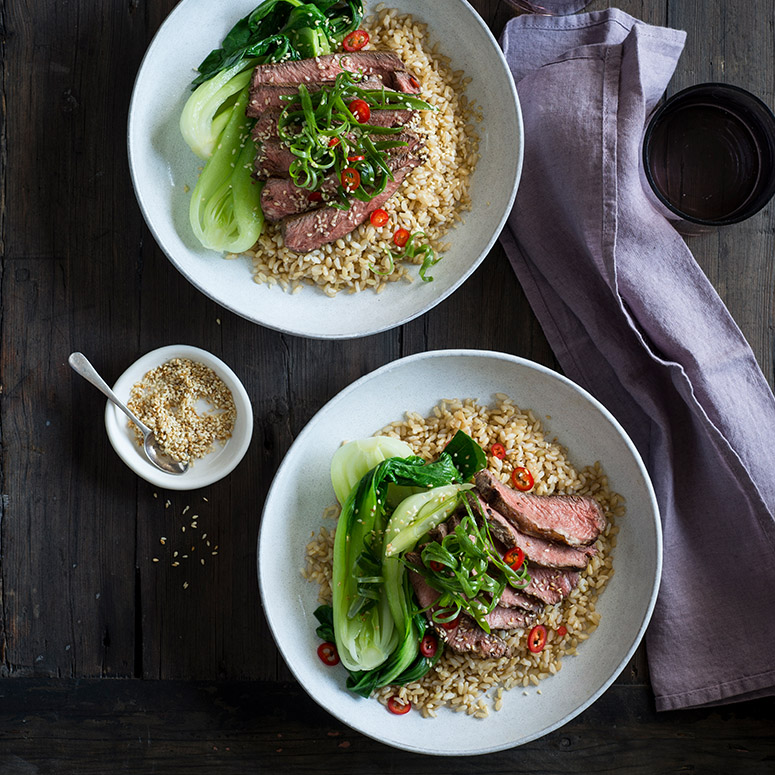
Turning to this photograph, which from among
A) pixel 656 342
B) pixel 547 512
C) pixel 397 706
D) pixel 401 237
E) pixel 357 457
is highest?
pixel 401 237

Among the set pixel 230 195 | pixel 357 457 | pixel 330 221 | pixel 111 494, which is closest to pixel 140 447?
pixel 111 494

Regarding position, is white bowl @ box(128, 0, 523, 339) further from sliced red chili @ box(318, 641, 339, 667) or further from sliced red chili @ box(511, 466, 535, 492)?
sliced red chili @ box(318, 641, 339, 667)

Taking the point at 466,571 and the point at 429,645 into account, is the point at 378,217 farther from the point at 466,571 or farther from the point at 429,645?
the point at 429,645

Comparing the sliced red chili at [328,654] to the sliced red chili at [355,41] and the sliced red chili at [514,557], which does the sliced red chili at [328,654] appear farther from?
the sliced red chili at [355,41]

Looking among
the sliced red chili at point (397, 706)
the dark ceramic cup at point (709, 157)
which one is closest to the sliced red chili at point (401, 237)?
the dark ceramic cup at point (709, 157)

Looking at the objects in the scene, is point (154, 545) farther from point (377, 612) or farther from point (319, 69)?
point (319, 69)

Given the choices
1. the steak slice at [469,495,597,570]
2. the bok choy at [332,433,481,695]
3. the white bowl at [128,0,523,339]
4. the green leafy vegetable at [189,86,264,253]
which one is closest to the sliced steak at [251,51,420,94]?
the green leafy vegetable at [189,86,264,253]

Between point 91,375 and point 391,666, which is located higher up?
point 91,375
